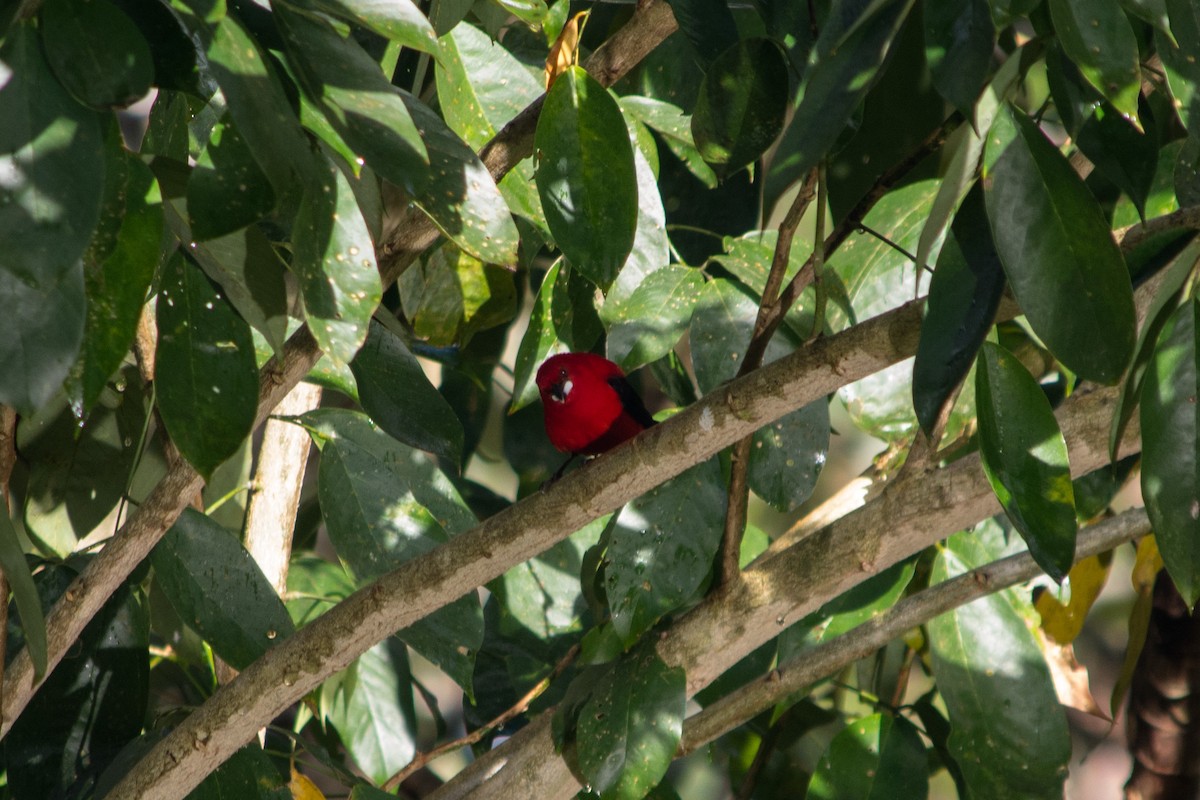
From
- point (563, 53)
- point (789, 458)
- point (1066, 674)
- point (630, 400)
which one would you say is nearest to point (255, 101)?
point (563, 53)

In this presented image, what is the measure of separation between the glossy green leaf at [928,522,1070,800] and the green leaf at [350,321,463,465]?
31.1 inches

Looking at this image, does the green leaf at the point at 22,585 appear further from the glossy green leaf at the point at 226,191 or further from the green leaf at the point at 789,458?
the green leaf at the point at 789,458

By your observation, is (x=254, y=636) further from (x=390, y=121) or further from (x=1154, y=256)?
(x=1154, y=256)

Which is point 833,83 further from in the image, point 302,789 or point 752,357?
point 302,789

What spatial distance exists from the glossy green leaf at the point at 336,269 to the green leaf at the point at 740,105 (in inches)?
13.5

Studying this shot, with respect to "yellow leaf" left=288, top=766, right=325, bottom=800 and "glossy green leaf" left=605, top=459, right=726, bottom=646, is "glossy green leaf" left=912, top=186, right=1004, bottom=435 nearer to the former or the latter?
"glossy green leaf" left=605, top=459, right=726, bottom=646

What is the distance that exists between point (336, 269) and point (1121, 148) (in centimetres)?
69

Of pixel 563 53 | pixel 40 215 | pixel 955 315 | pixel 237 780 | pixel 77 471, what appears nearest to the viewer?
pixel 40 215

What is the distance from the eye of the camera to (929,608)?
1.59 metres

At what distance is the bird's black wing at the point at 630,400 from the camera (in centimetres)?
249

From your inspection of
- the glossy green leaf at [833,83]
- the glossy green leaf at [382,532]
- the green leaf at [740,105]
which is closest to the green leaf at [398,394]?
the glossy green leaf at [382,532]

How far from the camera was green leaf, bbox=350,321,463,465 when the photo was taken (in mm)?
1559

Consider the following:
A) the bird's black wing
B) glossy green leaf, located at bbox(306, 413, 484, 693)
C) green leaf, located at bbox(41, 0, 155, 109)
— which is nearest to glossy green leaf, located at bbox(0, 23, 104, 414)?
green leaf, located at bbox(41, 0, 155, 109)

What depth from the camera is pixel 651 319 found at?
Result: 1.56 meters
